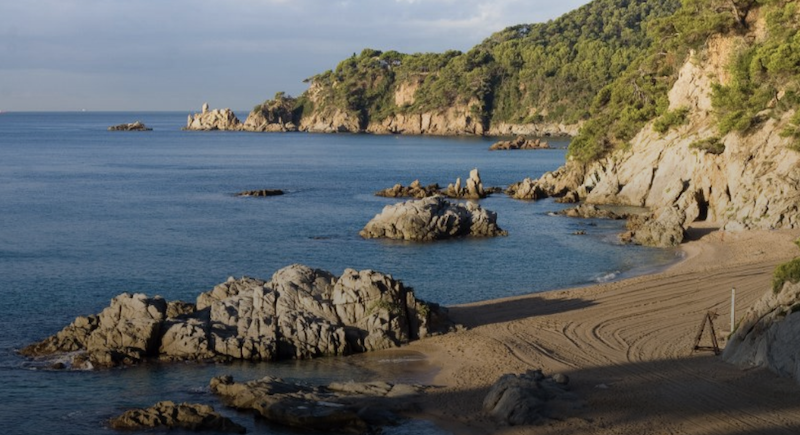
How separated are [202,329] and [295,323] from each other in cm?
287

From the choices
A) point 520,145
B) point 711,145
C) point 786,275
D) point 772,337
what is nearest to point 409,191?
point 711,145

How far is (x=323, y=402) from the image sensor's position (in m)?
22.5

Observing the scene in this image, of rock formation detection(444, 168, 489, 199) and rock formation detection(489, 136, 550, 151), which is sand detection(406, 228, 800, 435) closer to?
rock formation detection(444, 168, 489, 199)

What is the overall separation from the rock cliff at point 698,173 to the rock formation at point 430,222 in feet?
29.8

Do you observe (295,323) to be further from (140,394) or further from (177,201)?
(177,201)

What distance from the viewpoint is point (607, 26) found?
187m

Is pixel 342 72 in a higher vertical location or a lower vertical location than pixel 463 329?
higher

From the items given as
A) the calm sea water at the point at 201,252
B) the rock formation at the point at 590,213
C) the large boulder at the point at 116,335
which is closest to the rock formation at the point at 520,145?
the calm sea water at the point at 201,252

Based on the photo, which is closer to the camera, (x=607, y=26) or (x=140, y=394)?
(x=140, y=394)

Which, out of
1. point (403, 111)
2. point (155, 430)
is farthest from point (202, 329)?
point (403, 111)

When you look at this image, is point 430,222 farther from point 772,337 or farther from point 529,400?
point 529,400

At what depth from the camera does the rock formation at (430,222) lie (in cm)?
5262

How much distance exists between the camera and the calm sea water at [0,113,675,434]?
25.3 m

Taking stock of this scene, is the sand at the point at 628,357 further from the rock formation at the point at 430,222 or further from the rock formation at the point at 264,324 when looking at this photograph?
the rock formation at the point at 430,222
